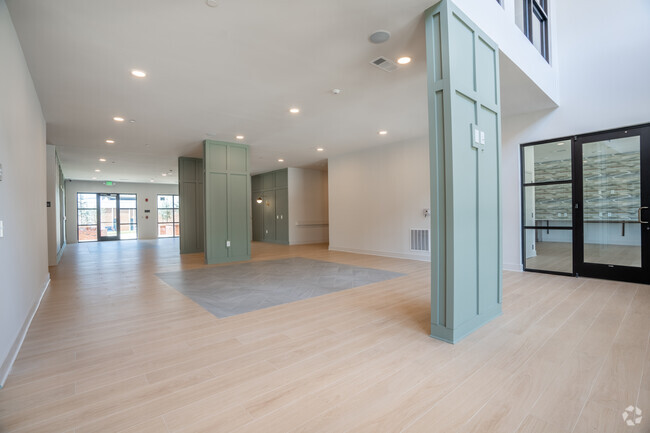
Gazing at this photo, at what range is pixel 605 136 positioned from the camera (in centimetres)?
496

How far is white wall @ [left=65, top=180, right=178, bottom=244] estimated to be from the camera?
14977mm

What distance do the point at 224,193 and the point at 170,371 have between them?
20.2ft

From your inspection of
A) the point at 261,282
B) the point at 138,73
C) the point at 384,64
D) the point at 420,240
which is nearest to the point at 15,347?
the point at 261,282

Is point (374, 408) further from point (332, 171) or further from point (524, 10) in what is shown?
point (332, 171)

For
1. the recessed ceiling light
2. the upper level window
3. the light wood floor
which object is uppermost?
the upper level window

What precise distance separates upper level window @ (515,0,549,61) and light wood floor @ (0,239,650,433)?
430 centimetres

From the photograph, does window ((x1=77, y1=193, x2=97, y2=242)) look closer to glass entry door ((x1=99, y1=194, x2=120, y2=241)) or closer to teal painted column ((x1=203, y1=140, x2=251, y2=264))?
glass entry door ((x1=99, y1=194, x2=120, y2=241))

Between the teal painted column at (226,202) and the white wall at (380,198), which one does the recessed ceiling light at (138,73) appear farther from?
the white wall at (380,198)

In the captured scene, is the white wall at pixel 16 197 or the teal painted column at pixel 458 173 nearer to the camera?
the white wall at pixel 16 197

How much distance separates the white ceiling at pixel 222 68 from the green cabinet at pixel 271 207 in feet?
16.2

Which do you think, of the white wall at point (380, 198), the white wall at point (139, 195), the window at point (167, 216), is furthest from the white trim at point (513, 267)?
the white wall at point (139, 195)

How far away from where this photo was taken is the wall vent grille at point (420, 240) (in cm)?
751

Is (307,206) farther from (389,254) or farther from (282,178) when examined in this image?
(389,254)

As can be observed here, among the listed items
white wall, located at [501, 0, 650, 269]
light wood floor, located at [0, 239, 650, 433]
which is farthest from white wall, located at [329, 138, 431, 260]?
light wood floor, located at [0, 239, 650, 433]
